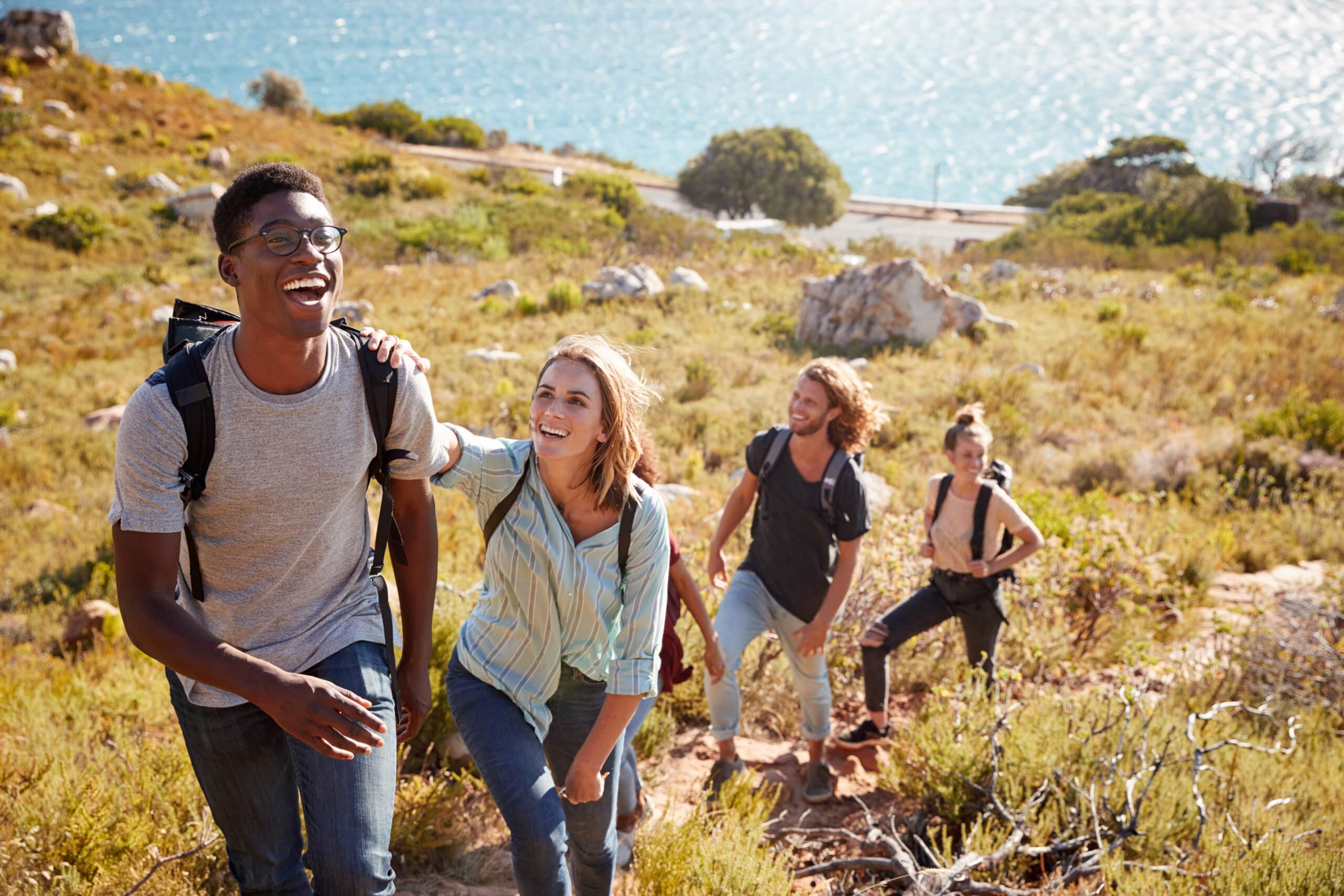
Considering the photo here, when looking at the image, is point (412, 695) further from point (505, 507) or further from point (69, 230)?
point (69, 230)

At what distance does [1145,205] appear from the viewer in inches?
1005

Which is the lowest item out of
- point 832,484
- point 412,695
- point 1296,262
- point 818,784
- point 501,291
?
point 818,784

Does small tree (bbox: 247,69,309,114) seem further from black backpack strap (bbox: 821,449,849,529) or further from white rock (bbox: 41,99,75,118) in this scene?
black backpack strap (bbox: 821,449,849,529)

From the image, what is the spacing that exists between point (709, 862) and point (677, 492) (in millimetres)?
4761

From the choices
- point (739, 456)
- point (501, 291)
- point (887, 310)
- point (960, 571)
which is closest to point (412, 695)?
point (960, 571)

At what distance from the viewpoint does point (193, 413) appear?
1.74m

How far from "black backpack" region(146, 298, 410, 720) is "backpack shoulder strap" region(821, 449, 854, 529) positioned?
1.85 metres

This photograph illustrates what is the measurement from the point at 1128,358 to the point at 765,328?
5.28 meters

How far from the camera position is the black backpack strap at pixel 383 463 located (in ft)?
6.53

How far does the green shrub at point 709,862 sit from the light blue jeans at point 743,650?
52cm

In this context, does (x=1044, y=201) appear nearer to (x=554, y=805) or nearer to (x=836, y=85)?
(x=554, y=805)

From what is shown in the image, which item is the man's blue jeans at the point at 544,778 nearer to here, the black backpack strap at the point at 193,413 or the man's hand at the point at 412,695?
the man's hand at the point at 412,695

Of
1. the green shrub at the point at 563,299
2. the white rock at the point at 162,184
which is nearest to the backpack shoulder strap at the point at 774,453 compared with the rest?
the green shrub at the point at 563,299

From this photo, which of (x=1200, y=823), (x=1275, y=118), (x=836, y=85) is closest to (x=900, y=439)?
(x=1200, y=823)
